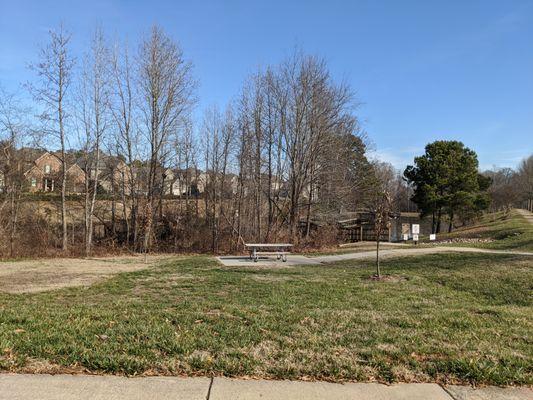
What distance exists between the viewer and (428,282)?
1099cm

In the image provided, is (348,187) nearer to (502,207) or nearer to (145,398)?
(145,398)

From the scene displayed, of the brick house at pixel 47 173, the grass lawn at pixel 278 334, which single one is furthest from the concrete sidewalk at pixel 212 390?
the brick house at pixel 47 173

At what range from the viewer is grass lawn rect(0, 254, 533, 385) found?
3752 millimetres

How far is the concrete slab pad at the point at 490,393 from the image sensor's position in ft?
11.0

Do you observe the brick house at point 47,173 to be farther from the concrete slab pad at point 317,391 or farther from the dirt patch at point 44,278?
the concrete slab pad at point 317,391

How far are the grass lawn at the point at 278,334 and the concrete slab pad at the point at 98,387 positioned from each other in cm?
18

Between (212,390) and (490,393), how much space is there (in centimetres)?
220

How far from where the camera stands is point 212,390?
10.8 feet

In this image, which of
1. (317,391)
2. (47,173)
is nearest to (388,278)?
(317,391)

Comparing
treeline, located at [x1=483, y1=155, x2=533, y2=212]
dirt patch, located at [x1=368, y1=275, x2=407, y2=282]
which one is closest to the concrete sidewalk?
dirt patch, located at [x1=368, y1=275, x2=407, y2=282]

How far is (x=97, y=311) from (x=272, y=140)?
23100 millimetres

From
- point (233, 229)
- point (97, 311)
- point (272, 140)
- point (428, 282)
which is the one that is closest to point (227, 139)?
point (272, 140)

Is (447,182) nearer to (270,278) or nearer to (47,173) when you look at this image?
(47,173)

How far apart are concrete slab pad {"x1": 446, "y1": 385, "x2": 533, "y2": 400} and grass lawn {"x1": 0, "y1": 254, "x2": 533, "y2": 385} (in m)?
0.14
